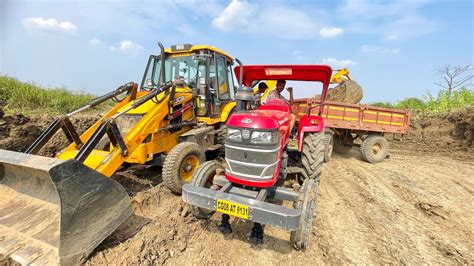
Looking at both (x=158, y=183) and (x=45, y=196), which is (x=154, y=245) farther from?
(x=158, y=183)

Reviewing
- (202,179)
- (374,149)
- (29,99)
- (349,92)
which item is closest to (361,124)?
(374,149)

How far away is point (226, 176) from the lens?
11.1ft

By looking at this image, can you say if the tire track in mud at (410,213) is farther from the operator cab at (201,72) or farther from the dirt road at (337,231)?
the operator cab at (201,72)

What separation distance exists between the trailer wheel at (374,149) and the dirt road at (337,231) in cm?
220

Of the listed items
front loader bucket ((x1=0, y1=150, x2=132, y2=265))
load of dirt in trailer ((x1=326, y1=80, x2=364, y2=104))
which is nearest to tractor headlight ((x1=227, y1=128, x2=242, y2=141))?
front loader bucket ((x1=0, y1=150, x2=132, y2=265))

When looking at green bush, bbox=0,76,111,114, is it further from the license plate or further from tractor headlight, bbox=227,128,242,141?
the license plate

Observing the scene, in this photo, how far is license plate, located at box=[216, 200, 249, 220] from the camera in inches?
107

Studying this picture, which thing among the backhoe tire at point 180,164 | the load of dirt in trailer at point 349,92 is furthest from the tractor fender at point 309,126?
the load of dirt in trailer at point 349,92

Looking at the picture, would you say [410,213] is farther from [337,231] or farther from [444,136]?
[444,136]

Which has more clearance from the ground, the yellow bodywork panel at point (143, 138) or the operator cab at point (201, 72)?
the operator cab at point (201, 72)

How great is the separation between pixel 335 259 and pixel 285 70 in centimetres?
273

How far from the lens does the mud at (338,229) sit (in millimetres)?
3004

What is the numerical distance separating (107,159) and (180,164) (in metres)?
1.10

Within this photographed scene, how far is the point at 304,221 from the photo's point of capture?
289 cm
